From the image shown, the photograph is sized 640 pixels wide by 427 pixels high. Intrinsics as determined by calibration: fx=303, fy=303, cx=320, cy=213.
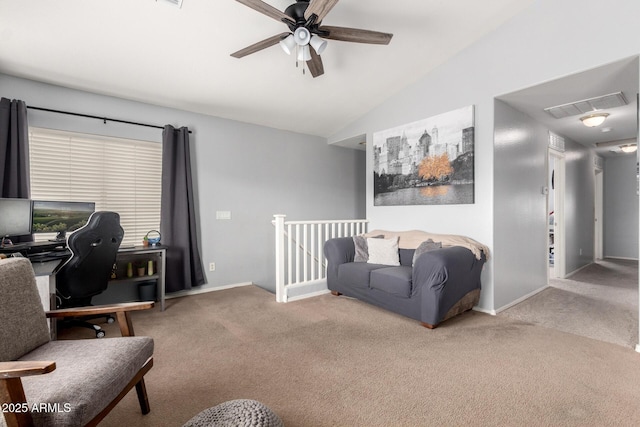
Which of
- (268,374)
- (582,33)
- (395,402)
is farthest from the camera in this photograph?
(582,33)

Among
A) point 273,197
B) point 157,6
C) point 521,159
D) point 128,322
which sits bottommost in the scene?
point 128,322

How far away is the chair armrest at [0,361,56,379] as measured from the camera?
2.86 ft

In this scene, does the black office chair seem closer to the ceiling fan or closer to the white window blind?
the white window blind

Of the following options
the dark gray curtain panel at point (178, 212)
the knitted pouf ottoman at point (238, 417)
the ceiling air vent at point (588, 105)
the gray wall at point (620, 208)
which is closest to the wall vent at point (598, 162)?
the gray wall at point (620, 208)

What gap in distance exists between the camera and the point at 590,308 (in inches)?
129

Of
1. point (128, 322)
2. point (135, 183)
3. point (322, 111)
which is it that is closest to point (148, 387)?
point (128, 322)

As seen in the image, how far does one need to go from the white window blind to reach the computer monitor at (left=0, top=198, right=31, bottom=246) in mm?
552

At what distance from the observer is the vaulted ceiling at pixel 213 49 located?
8.15 ft

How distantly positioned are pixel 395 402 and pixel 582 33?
3.32 metres

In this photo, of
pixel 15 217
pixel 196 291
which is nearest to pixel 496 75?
pixel 196 291

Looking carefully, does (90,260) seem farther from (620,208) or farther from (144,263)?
(620,208)

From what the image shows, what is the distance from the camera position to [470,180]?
3.33m

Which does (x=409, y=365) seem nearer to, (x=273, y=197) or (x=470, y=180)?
(x=470, y=180)

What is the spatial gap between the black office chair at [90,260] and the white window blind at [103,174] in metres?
1.02
